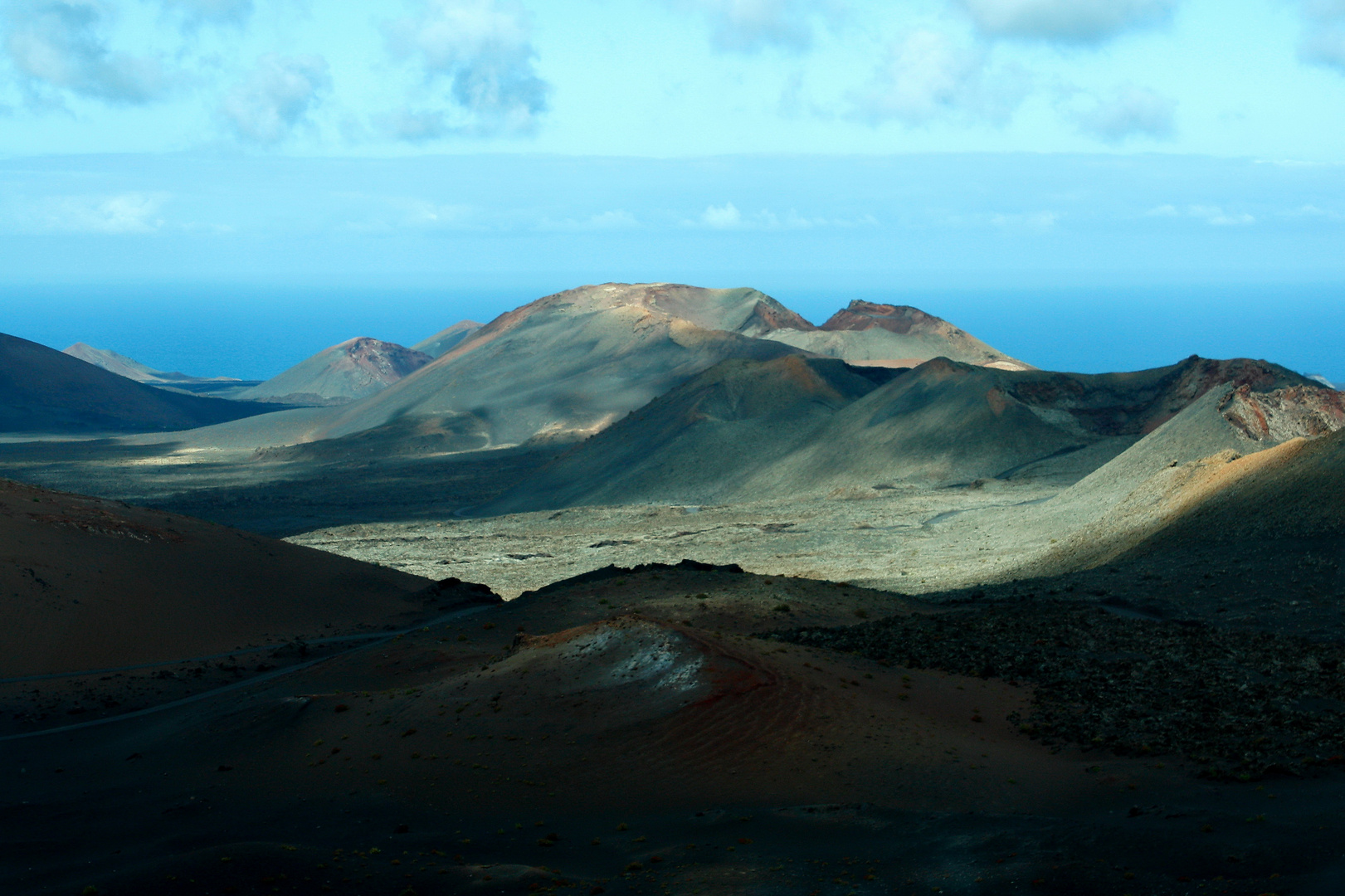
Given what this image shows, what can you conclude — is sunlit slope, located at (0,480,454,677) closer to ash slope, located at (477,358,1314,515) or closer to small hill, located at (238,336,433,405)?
ash slope, located at (477,358,1314,515)

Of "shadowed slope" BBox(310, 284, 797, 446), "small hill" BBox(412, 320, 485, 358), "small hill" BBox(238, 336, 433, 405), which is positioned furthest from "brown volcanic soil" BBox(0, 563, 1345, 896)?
"small hill" BBox(412, 320, 485, 358)

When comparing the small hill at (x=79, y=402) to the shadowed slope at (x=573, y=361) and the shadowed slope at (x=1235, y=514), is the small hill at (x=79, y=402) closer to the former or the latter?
the shadowed slope at (x=573, y=361)

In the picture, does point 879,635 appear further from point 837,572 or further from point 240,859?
point 837,572

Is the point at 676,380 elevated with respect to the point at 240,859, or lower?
elevated

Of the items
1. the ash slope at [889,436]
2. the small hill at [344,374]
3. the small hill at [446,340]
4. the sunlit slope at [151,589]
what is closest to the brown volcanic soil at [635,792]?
the sunlit slope at [151,589]

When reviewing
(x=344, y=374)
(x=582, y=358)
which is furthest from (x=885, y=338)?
(x=344, y=374)

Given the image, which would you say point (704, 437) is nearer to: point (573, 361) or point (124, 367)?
point (573, 361)


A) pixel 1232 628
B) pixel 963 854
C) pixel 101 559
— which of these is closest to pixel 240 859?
pixel 963 854
